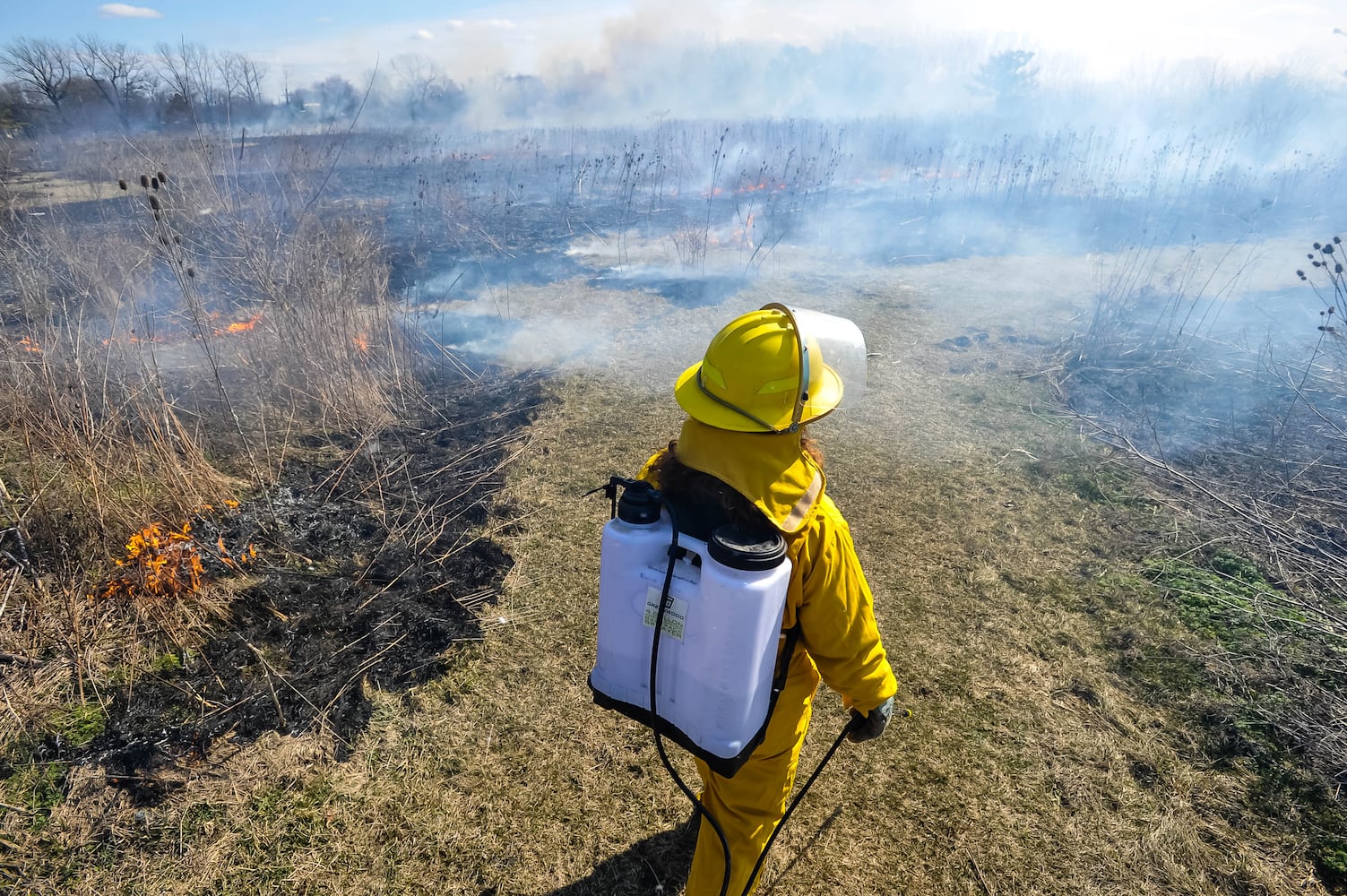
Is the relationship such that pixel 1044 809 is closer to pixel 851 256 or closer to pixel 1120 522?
pixel 1120 522

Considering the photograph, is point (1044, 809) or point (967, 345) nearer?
point (1044, 809)

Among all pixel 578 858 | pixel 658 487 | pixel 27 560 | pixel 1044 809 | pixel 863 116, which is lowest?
pixel 578 858

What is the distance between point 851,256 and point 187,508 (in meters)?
13.1

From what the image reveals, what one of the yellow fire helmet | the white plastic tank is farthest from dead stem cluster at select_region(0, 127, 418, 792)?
the yellow fire helmet

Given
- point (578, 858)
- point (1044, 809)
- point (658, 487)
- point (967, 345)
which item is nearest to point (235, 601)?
point (578, 858)

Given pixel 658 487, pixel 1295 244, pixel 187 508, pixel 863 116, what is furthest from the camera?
pixel 863 116

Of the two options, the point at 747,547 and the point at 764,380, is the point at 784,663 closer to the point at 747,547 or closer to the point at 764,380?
the point at 747,547

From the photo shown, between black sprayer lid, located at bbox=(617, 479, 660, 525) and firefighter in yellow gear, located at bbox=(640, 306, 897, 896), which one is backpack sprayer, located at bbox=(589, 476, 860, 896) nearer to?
black sprayer lid, located at bbox=(617, 479, 660, 525)

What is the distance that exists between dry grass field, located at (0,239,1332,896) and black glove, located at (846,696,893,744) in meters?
1.13

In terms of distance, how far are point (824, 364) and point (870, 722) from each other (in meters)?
1.16

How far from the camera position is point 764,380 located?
156cm

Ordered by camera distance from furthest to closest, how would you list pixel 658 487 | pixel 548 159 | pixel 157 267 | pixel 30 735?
pixel 548 159 < pixel 157 267 < pixel 30 735 < pixel 658 487

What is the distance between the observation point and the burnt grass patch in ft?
9.89

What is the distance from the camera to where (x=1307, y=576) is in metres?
3.88
